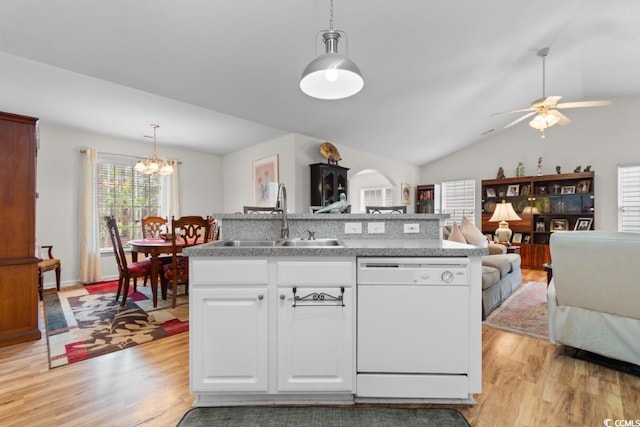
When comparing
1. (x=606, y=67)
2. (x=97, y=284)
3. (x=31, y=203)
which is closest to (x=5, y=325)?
(x=31, y=203)

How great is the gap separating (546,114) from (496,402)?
363cm

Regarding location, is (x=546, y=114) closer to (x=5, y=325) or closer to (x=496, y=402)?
(x=496, y=402)

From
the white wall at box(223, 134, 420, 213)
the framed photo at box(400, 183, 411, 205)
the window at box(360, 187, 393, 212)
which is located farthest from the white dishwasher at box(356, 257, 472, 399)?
the window at box(360, 187, 393, 212)

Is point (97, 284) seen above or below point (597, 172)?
below

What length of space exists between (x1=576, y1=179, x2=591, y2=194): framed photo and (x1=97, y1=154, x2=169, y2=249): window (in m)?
7.97

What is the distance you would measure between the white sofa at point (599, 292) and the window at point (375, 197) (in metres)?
5.88

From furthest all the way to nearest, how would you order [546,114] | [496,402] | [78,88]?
[546,114] < [78,88] < [496,402]

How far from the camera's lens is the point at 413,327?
63.9 inches

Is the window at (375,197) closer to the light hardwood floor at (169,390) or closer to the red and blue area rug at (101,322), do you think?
the red and blue area rug at (101,322)

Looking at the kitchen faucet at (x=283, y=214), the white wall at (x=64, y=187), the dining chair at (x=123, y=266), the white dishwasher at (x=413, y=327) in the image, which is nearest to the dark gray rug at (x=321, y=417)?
the white dishwasher at (x=413, y=327)

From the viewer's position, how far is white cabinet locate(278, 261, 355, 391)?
5.29 feet

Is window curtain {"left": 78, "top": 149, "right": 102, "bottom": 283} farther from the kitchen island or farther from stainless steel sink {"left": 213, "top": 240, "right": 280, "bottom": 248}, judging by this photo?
the kitchen island

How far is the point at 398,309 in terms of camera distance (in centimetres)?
162

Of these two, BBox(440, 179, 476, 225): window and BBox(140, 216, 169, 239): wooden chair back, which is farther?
BBox(440, 179, 476, 225): window
